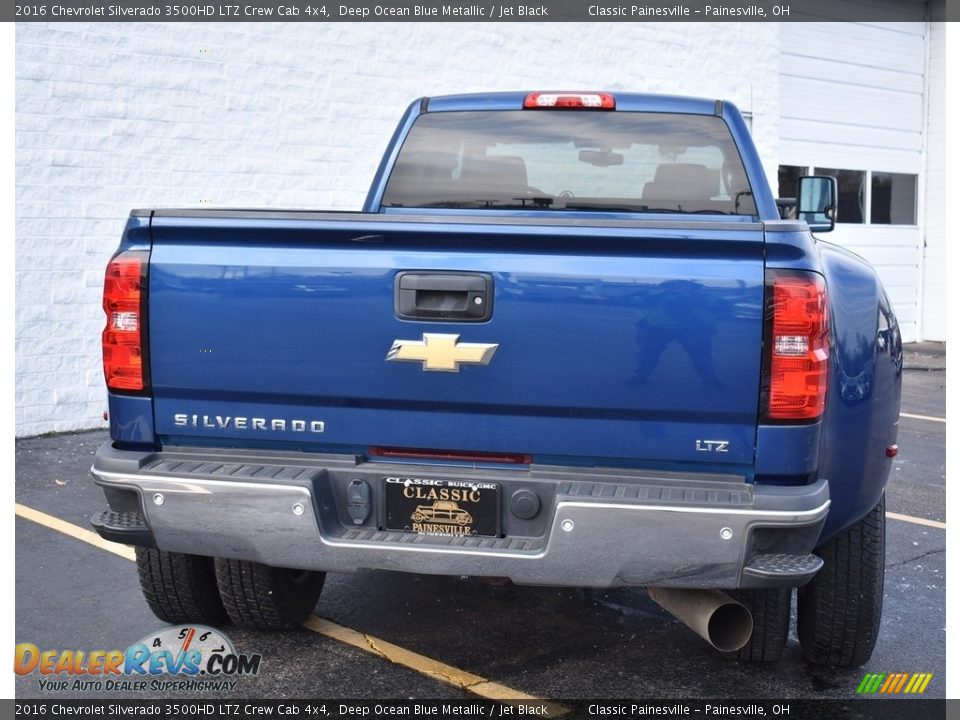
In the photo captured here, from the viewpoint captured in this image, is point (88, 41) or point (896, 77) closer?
point (88, 41)

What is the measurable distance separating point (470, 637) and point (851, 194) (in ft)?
40.7

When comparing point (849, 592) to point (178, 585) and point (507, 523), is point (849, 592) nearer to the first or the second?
point (507, 523)

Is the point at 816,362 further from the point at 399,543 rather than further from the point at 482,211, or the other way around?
the point at 482,211

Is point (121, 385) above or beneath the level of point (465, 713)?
above

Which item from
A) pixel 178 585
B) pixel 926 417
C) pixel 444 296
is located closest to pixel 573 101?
pixel 444 296

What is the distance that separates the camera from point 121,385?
3354 mm

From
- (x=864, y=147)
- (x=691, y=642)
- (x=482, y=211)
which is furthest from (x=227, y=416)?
(x=864, y=147)

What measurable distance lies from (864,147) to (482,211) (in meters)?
11.8

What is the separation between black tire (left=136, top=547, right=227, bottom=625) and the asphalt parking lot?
17 cm

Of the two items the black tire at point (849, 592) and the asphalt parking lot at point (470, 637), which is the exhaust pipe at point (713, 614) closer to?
the asphalt parking lot at point (470, 637)

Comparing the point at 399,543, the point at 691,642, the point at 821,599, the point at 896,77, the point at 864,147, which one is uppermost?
the point at 896,77

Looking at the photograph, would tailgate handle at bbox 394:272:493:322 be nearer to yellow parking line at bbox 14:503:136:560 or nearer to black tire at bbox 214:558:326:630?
black tire at bbox 214:558:326:630

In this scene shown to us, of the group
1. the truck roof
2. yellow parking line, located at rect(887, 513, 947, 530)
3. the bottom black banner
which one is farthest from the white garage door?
the bottom black banner

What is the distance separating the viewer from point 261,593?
12.8 feet
